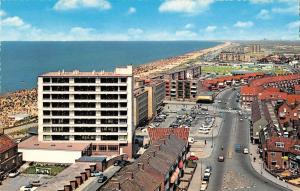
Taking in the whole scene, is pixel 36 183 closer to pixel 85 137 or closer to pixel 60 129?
pixel 60 129

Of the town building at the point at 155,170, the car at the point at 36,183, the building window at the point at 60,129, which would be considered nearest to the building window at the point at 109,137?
the building window at the point at 60,129

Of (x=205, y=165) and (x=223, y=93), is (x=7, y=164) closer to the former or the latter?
(x=205, y=165)

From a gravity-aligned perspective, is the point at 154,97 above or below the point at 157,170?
above

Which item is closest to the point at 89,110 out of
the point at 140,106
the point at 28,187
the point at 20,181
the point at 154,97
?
the point at 20,181

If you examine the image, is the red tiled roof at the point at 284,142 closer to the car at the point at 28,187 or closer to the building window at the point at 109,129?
the building window at the point at 109,129

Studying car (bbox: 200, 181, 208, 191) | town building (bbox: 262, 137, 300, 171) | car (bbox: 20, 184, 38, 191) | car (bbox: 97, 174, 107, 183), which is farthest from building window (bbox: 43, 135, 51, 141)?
town building (bbox: 262, 137, 300, 171)

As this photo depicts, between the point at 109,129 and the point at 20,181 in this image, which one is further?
the point at 109,129
